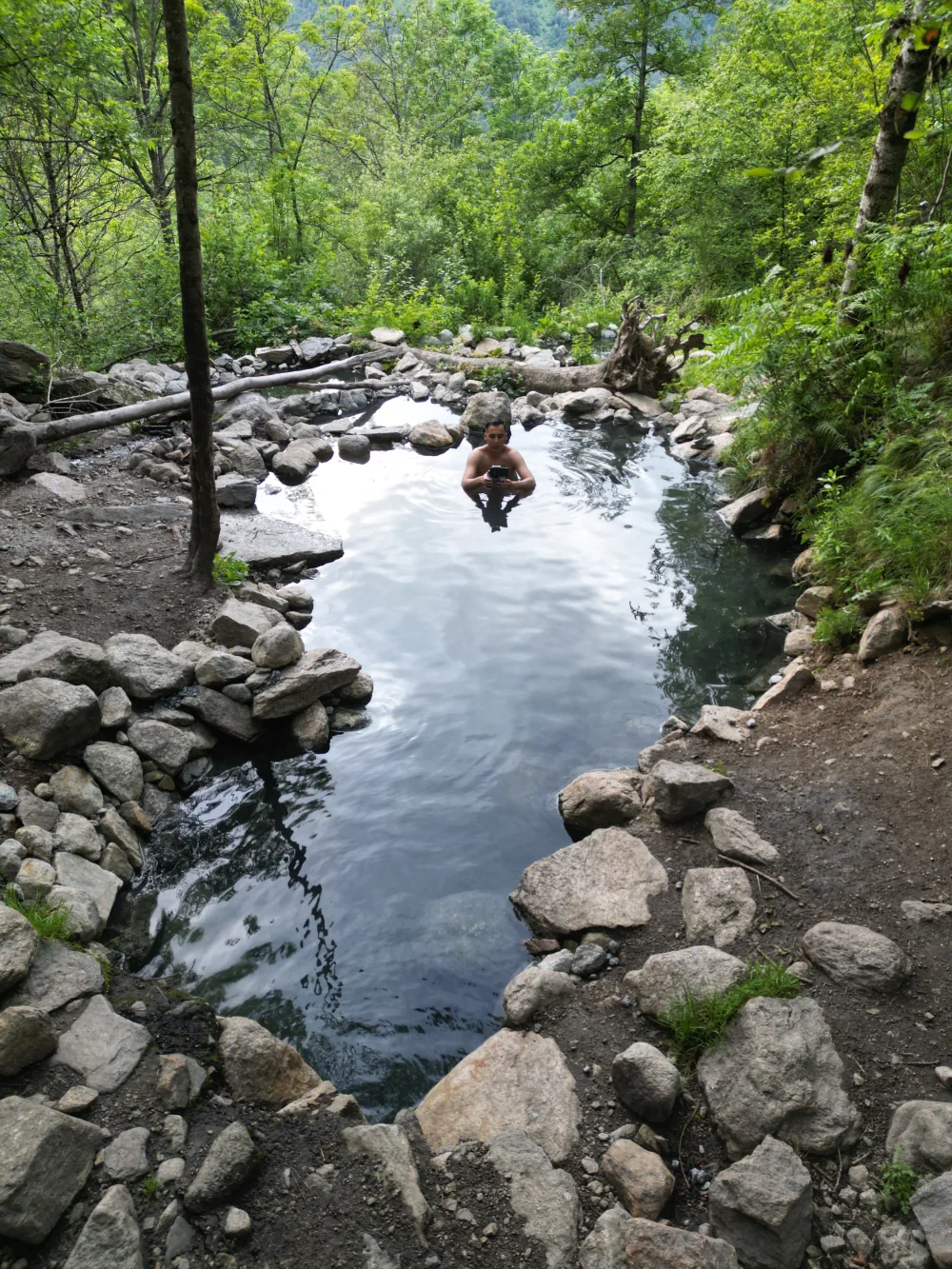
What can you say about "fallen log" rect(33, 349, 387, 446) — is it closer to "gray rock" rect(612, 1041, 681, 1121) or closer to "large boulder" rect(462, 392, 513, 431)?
"large boulder" rect(462, 392, 513, 431)

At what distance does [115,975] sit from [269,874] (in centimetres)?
112

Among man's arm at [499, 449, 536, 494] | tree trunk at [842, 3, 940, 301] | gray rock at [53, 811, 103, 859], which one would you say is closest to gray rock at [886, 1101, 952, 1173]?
gray rock at [53, 811, 103, 859]

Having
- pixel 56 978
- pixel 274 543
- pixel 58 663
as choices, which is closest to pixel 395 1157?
pixel 56 978

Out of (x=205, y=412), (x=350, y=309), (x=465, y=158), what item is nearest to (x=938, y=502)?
(x=205, y=412)

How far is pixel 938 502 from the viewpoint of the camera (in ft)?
17.1

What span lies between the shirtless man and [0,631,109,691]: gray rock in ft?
19.4

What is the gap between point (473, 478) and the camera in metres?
9.95

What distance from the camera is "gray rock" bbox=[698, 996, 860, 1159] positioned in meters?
2.59

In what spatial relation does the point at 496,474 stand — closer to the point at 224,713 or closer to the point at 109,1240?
the point at 224,713

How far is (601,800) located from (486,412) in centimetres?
891

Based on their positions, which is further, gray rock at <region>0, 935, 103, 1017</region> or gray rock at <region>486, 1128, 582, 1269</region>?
gray rock at <region>0, 935, 103, 1017</region>

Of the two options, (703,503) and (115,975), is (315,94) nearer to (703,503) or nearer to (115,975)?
(703,503)

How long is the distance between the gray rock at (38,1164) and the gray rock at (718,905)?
Answer: 2360 mm

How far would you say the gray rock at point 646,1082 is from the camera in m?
2.72
